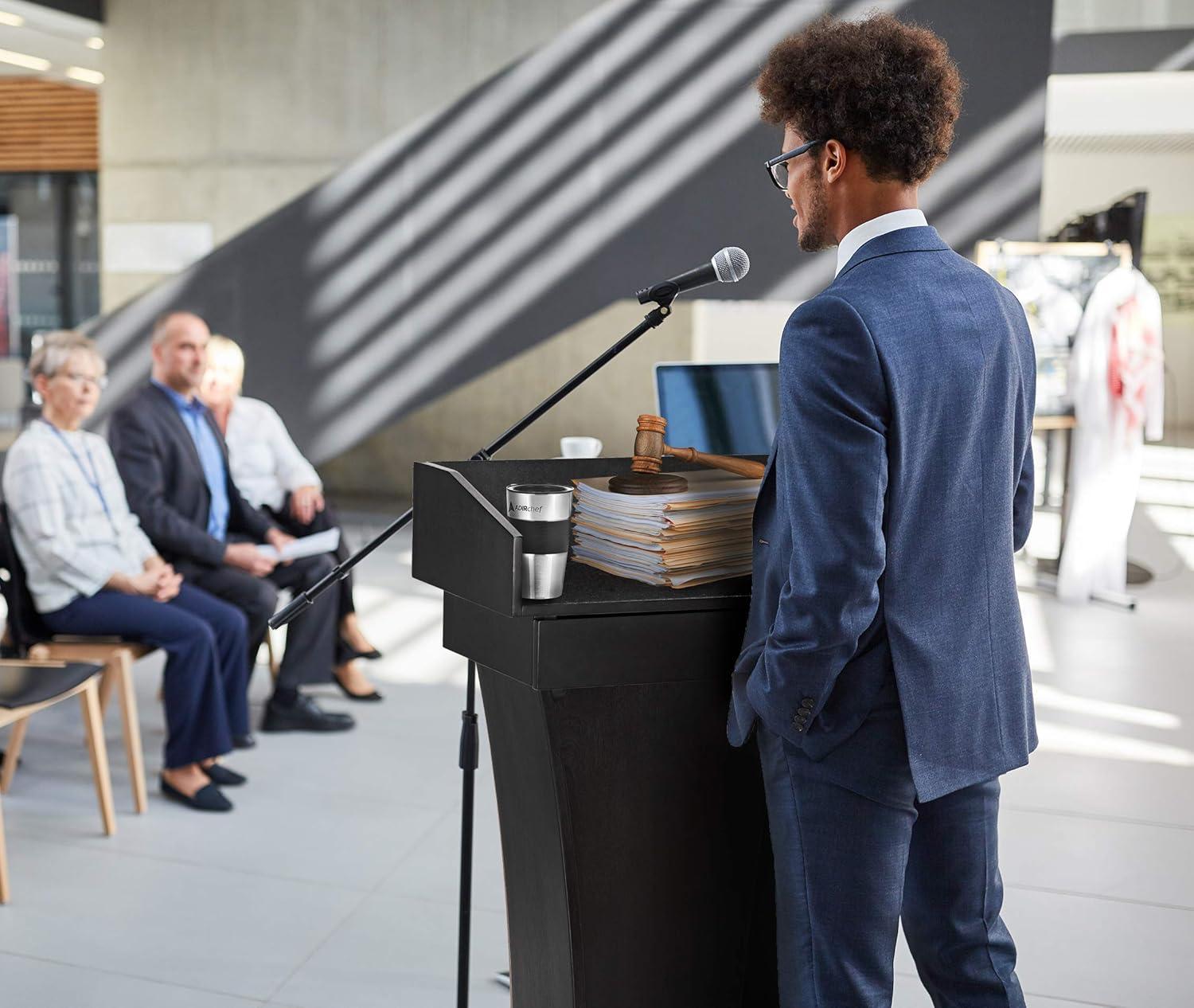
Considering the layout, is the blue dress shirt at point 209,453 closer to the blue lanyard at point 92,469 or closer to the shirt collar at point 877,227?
the blue lanyard at point 92,469

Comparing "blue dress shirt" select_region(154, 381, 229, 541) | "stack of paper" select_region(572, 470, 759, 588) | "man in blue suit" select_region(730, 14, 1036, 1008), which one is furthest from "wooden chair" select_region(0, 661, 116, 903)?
"man in blue suit" select_region(730, 14, 1036, 1008)

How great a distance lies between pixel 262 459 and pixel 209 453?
544 millimetres

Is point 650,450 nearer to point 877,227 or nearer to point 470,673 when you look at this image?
point 877,227

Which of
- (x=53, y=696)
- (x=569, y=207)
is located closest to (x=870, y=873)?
(x=53, y=696)

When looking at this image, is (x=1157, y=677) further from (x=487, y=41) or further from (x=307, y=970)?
(x=487, y=41)

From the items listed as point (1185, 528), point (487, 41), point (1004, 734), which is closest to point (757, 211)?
point (487, 41)

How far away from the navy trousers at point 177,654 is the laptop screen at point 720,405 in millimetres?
1487

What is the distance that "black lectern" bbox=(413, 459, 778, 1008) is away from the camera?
163 cm

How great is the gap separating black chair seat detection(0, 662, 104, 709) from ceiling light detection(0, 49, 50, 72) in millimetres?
7318

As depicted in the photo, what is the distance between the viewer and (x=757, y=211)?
5.36 meters

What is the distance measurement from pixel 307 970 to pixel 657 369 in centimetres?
168

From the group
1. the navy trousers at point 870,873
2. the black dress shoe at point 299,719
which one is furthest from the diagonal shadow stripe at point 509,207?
the navy trousers at point 870,873

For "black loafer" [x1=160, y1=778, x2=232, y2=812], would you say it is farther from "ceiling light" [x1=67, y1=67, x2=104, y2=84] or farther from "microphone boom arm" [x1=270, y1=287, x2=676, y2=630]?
"ceiling light" [x1=67, y1=67, x2=104, y2=84]

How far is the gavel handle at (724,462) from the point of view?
176cm
